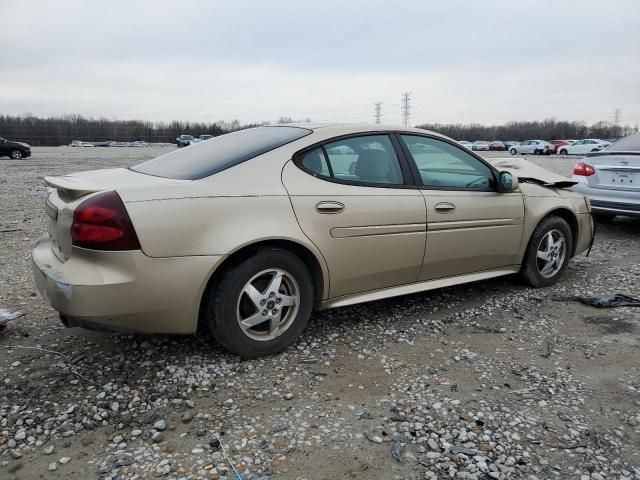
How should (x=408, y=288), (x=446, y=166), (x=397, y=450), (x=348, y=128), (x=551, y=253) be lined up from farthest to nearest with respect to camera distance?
(x=551, y=253)
(x=446, y=166)
(x=408, y=288)
(x=348, y=128)
(x=397, y=450)

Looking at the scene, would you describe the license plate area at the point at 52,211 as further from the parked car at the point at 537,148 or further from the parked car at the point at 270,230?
the parked car at the point at 537,148

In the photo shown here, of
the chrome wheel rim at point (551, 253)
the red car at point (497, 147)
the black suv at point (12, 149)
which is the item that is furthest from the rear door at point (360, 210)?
the red car at point (497, 147)

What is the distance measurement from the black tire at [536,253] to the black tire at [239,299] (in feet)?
7.54

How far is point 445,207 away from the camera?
375cm

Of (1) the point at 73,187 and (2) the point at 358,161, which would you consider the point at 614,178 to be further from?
(1) the point at 73,187

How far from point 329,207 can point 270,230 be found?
0.45 metres

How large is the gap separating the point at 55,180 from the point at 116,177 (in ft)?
1.22

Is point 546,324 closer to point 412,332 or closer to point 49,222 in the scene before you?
point 412,332

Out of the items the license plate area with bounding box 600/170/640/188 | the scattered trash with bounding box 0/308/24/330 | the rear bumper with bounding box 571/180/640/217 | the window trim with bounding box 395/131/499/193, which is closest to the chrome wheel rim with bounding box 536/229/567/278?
the window trim with bounding box 395/131/499/193

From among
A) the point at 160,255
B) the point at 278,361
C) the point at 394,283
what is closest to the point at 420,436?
the point at 278,361

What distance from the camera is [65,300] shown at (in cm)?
Result: 268

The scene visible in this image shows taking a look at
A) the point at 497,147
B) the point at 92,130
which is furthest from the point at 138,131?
the point at 497,147

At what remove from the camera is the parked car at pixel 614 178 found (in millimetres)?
6395

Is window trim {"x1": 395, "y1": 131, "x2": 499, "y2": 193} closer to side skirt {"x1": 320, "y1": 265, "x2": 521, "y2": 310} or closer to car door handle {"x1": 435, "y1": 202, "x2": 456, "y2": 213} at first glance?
car door handle {"x1": 435, "y1": 202, "x2": 456, "y2": 213}
